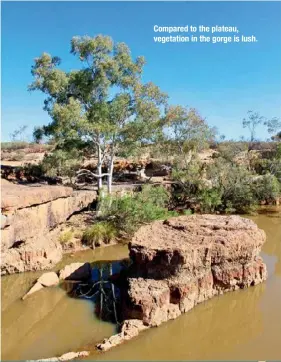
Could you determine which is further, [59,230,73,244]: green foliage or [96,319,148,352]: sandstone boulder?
[59,230,73,244]: green foliage

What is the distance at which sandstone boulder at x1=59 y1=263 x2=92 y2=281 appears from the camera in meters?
9.45

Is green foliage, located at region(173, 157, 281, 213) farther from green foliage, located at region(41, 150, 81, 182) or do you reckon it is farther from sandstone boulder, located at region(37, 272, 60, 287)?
sandstone boulder, located at region(37, 272, 60, 287)

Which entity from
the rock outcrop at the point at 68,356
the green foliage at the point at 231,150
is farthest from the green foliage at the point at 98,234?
the green foliage at the point at 231,150

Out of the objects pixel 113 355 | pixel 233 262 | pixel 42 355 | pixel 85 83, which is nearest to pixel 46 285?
pixel 42 355

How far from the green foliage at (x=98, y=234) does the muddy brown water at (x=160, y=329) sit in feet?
10.2

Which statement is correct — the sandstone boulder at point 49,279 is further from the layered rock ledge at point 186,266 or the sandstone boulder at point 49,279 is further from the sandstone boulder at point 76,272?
the layered rock ledge at point 186,266

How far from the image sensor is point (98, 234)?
12.3 meters

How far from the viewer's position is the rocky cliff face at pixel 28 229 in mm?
9289

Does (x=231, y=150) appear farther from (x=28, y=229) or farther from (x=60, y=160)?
(x=28, y=229)

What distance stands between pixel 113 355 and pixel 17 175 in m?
15.9

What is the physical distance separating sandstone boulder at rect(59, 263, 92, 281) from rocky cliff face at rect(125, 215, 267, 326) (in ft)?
5.71

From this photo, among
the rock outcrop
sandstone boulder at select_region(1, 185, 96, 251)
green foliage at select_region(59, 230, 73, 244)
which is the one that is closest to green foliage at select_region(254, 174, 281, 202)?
sandstone boulder at select_region(1, 185, 96, 251)

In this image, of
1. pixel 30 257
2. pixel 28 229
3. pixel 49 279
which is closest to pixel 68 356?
pixel 49 279

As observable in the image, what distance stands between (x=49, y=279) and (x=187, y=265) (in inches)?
139
